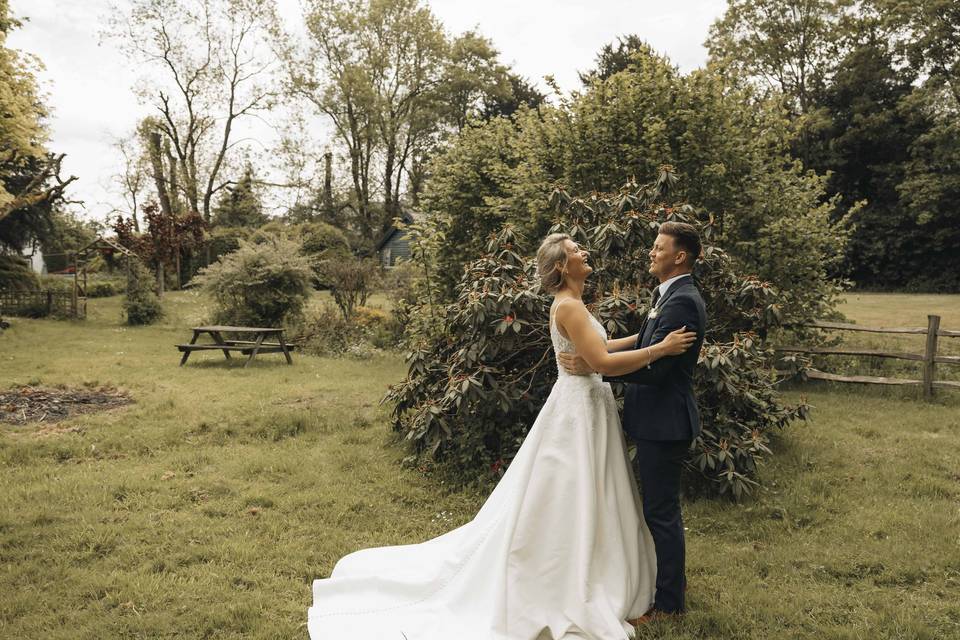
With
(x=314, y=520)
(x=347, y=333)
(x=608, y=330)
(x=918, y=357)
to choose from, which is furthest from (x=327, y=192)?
(x=314, y=520)

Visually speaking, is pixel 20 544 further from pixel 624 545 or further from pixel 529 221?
pixel 529 221

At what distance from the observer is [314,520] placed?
227 inches

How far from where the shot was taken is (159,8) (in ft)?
117

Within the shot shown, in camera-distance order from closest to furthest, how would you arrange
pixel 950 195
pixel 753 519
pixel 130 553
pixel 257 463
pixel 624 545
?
pixel 624 545
pixel 130 553
pixel 753 519
pixel 257 463
pixel 950 195

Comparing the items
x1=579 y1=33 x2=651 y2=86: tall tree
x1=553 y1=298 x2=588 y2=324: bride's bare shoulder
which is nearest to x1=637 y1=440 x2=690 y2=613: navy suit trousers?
x1=553 y1=298 x2=588 y2=324: bride's bare shoulder

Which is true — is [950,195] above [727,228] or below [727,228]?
above

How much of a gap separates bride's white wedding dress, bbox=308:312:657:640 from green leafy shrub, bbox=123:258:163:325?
1998 centimetres

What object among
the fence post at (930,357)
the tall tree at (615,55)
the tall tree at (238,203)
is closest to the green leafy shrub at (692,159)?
the fence post at (930,357)

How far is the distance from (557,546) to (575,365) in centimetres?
105

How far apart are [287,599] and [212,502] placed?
2127mm

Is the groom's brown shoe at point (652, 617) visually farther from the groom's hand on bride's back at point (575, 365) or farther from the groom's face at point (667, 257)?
the groom's face at point (667, 257)

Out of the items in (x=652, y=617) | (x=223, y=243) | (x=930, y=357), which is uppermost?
(x=223, y=243)

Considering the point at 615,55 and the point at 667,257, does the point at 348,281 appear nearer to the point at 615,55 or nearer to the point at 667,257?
the point at 667,257

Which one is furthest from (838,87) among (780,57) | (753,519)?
(753,519)
